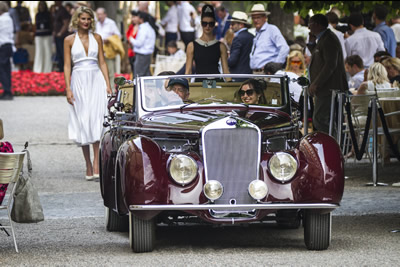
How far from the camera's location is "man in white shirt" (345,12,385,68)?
1762cm

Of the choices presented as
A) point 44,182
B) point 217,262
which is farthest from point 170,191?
point 44,182

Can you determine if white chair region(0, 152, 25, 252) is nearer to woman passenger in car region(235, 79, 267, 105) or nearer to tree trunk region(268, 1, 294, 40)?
woman passenger in car region(235, 79, 267, 105)

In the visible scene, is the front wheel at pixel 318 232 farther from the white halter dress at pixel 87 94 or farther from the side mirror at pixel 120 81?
the white halter dress at pixel 87 94

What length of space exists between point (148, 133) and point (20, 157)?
117cm

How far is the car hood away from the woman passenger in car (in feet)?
0.87

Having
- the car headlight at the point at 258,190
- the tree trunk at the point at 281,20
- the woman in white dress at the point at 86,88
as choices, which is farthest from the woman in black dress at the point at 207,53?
the tree trunk at the point at 281,20

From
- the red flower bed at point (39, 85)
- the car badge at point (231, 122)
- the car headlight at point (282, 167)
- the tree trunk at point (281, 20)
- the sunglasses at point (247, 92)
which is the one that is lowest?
the red flower bed at point (39, 85)

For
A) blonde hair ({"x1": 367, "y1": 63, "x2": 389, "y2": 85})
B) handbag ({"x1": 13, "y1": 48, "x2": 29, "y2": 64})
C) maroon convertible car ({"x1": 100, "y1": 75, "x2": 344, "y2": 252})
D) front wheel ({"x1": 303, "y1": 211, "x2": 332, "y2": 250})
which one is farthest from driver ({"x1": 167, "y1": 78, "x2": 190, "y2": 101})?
handbag ({"x1": 13, "y1": 48, "x2": 29, "y2": 64})

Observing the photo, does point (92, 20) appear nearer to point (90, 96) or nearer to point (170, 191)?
point (90, 96)

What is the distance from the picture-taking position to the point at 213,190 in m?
8.17

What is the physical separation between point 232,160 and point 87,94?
5.56 meters

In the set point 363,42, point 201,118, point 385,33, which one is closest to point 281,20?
point 385,33

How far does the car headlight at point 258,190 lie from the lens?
26.9 ft

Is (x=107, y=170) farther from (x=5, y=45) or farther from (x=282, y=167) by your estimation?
(x=5, y=45)
